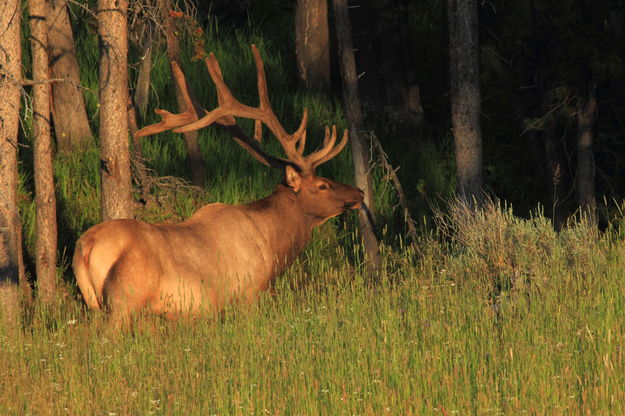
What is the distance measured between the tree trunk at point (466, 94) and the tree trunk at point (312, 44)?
13.1 feet

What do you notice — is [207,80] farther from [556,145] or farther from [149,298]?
[149,298]

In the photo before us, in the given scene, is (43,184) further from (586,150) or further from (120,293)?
(586,150)

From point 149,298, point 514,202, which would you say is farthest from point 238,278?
point 514,202

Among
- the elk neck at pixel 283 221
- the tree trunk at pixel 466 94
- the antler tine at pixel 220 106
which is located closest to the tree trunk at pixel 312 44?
the tree trunk at pixel 466 94

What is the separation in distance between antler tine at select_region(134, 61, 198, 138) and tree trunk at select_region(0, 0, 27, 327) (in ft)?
3.91

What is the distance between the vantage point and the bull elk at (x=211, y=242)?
8.27m

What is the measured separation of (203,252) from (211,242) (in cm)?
18

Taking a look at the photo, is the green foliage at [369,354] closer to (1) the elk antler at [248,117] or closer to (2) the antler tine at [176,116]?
(1) the elk antler at [248,117]

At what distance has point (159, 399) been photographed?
6.68 m

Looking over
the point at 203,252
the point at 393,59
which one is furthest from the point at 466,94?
the point at 393,59

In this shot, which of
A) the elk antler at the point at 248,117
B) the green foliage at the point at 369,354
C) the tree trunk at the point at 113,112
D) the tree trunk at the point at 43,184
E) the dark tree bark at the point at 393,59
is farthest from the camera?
the dark tree bark at the point at 393,59

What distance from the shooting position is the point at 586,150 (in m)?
12.9

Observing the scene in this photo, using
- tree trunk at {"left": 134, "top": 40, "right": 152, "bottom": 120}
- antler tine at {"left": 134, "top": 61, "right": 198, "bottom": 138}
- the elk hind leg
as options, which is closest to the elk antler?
antler tine at {"left": 134, "top": 61, "right": 198, "bottom": 138}

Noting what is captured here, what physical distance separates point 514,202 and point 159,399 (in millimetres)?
9741
